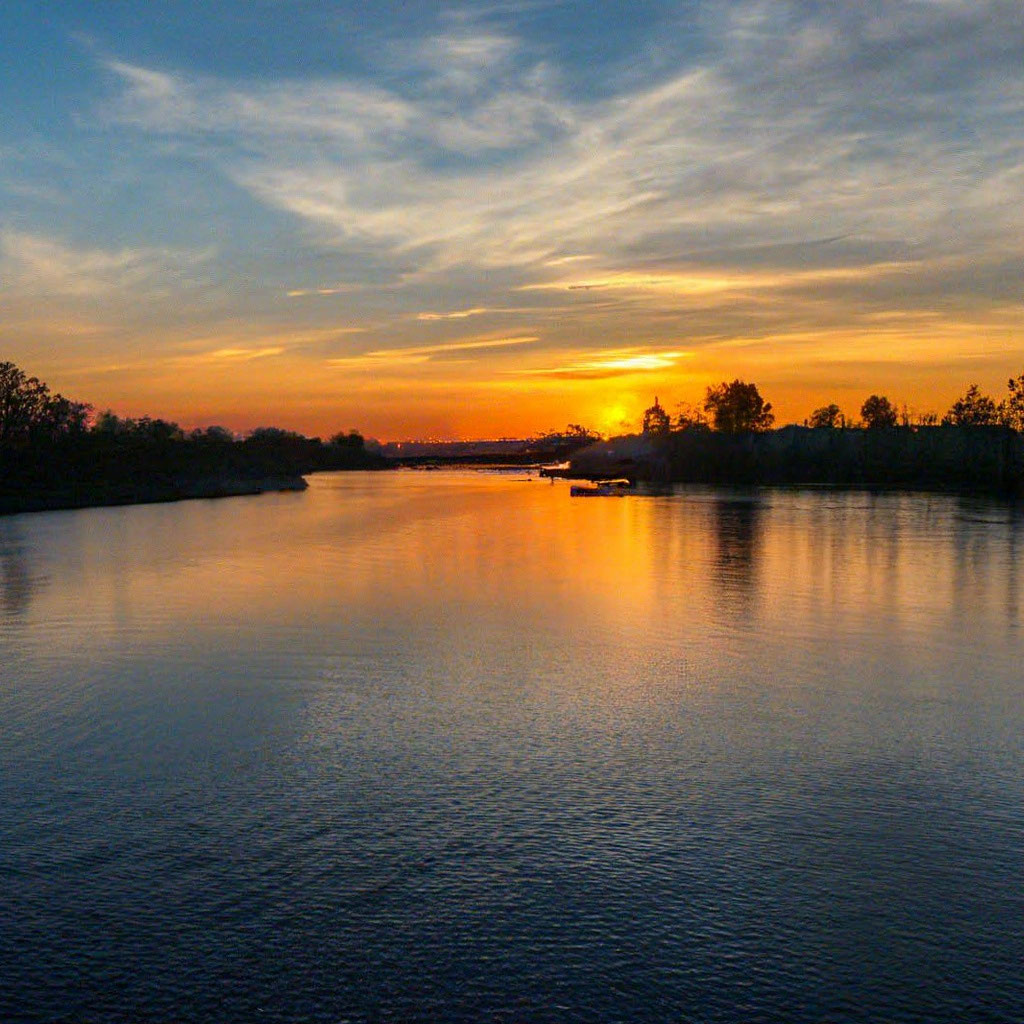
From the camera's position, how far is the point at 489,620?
25484 millimetres

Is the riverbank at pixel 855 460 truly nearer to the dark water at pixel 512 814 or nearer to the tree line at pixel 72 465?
the tree line at pixel 72 465

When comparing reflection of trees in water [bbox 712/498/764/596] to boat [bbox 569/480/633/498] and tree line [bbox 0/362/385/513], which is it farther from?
tree line [bbox 0/362/385/513]

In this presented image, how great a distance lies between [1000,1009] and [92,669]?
55.0 ft

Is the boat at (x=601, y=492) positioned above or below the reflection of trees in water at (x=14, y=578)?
above

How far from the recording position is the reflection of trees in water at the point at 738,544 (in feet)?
110

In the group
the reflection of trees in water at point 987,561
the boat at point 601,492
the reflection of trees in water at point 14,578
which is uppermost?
the boat at point 601,492

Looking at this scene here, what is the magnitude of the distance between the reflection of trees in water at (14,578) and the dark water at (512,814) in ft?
7.36

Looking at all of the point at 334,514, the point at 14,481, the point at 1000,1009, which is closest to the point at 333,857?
the point at 1000,1009

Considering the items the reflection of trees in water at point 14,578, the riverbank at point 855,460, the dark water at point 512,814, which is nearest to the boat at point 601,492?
the riverbank at point 855,460

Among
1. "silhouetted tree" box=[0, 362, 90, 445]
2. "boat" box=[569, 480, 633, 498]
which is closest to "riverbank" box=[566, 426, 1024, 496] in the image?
"boat" box=[569, 480, 633, 498]

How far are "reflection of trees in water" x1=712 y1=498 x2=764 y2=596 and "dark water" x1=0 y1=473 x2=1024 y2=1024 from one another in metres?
6.27

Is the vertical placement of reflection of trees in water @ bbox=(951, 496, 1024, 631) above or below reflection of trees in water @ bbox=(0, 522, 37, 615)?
below

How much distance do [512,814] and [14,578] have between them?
97.9ft

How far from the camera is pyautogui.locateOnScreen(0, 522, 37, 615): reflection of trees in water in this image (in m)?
28.8
